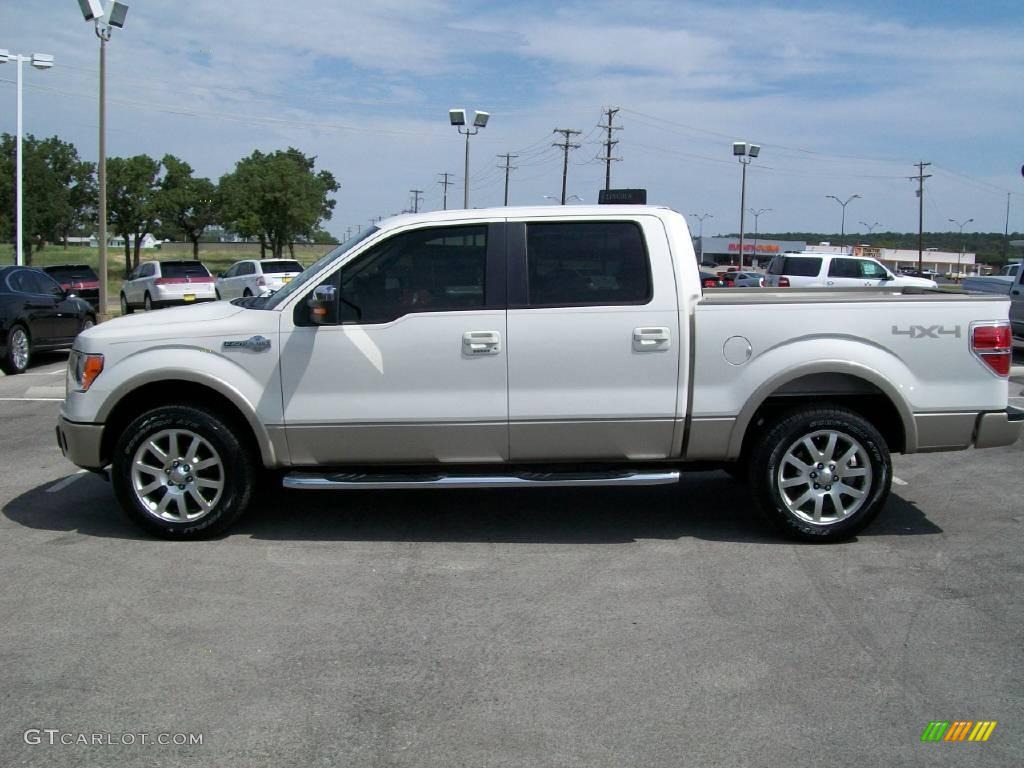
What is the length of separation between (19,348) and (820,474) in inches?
472

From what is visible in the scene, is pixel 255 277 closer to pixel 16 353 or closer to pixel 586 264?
pixel 16 353

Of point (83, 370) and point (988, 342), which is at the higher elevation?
point (988, 342)

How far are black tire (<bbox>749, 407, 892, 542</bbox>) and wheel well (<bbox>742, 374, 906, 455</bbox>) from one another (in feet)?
0.37

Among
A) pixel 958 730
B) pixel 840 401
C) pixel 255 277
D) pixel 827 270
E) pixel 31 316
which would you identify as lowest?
pixel 958 730

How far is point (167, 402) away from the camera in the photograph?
5.97 metres

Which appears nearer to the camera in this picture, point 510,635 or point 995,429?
point 510,635

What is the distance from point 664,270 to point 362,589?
8.33ft

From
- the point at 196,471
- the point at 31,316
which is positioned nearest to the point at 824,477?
the point at 196,471

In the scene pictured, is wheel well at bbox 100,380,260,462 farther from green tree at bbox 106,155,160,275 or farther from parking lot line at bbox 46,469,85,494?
green tree at bbox 106,155,160,275

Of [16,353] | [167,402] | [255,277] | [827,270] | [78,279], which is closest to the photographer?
[167,402]

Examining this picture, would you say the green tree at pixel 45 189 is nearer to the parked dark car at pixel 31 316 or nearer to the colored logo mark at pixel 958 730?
the parked dark car at pixel 31 316

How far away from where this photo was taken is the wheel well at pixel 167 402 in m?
5.93

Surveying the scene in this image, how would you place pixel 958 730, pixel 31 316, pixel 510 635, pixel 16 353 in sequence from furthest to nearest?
1. pixel 31 316
2. pixel 16 353
3. pixel 510 635
4. pixel 958 730

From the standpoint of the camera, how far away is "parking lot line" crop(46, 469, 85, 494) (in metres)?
7.17
